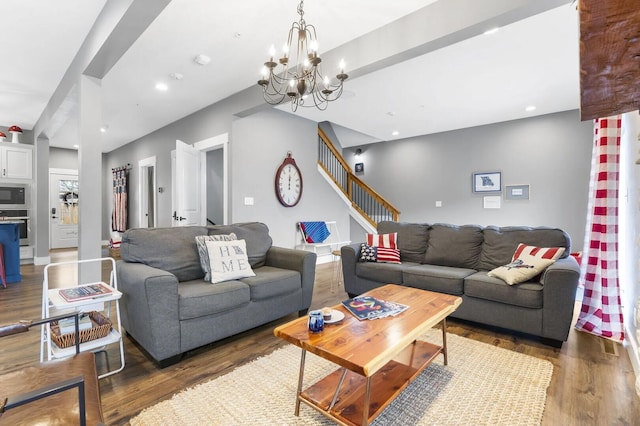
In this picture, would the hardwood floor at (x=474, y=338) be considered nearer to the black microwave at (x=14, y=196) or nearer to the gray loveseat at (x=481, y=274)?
the gray loveseat at (x=481, y=274)

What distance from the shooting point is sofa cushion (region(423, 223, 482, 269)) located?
11.1 feet

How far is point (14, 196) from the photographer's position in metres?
6.05

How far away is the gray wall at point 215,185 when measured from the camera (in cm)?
668

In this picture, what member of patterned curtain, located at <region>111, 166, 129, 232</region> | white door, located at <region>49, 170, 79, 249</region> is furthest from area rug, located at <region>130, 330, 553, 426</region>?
white door, located at <region>49, 170, 79, 249</region>

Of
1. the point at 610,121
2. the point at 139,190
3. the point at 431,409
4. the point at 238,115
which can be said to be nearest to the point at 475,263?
the point at 610,121

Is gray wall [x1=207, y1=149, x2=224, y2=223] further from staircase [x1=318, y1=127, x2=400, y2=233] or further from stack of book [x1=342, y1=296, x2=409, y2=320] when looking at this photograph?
stack of book [x1=342, y1=296, x2=409, y2=320]

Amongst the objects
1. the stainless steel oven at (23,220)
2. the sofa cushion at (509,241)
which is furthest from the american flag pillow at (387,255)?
the stainless steel oven at (23,220)

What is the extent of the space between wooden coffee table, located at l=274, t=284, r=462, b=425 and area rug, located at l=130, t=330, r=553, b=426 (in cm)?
13

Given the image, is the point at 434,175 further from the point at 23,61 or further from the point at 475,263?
the point at 23,61

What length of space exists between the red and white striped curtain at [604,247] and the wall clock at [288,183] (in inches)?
154

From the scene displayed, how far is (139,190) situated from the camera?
707cm

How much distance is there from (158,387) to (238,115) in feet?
11.7

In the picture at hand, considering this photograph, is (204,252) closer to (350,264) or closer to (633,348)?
(350,264)

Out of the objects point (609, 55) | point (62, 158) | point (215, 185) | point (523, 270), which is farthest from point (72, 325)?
point (62, 158)
